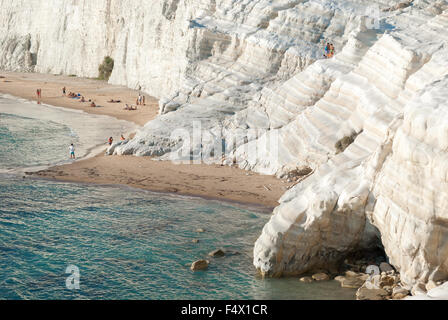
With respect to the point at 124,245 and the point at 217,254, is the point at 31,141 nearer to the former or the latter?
the point at 124,245

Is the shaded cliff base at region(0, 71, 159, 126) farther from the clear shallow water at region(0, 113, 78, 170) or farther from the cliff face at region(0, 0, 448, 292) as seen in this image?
the clear shallow water at region(0, 113, 78, 170)

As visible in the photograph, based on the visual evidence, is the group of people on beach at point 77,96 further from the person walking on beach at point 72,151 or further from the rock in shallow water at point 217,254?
the rock in shallow water at point 217,254

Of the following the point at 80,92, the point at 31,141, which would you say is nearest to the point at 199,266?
the point at 31,141

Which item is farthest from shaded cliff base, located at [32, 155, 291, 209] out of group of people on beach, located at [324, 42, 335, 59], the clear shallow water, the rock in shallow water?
group of people on beach, located at [324, 42, 335, 59]

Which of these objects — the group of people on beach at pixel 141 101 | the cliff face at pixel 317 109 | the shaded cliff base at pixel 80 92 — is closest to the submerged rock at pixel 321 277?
the cliff face at pixel 317 109
